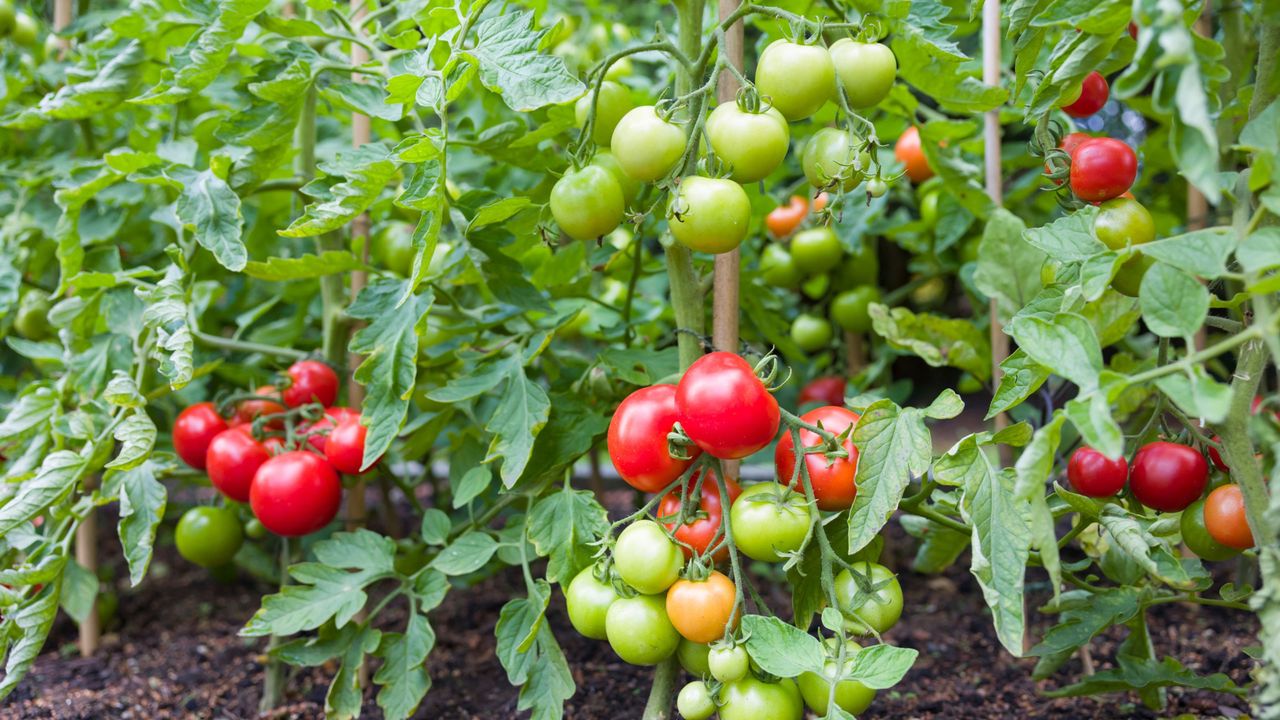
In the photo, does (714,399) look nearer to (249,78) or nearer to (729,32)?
(729,32)

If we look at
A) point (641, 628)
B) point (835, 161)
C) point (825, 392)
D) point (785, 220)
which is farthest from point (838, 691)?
point (785, 220)

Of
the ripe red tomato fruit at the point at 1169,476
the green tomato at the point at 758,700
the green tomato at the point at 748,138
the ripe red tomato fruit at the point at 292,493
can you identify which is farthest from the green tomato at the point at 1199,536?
the ripe red tomato fruit at the point at 292,493

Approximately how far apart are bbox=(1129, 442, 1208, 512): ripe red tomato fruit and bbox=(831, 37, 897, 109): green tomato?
0.42m

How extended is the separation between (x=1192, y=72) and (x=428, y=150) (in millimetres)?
579

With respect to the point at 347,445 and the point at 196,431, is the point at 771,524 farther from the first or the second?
the point at 196,431

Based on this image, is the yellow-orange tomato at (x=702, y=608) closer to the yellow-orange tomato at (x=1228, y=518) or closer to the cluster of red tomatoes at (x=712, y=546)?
the cluster of red tomatoes at (x=712, y=546)

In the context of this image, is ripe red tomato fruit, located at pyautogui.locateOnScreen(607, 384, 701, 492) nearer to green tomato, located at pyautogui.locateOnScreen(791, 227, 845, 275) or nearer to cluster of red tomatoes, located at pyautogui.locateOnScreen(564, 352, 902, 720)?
cluster of red tomatoes, located at pyautogui.locateOnScreen(564, 352, 902, 720)

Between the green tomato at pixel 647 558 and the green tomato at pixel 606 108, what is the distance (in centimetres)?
39

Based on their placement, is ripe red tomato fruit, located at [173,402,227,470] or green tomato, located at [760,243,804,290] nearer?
ripe red tomato fruit, located at [173,402,227,470]

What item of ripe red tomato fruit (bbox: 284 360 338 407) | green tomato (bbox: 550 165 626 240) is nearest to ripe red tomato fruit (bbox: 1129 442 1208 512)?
green tomato (bbox: 550 165 626 240)

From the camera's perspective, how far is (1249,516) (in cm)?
70

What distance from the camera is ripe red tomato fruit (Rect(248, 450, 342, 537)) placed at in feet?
3.59

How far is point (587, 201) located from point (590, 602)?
0.37m

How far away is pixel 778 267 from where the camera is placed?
152 centimetres
